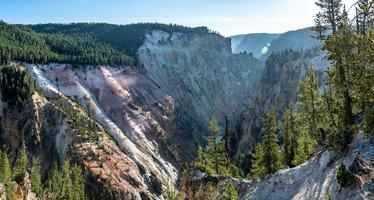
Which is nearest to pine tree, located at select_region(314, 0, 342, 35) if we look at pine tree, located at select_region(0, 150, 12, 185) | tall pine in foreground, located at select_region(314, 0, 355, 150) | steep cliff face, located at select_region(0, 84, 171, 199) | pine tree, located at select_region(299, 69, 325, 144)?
tall pine in foreground, located at select_region(314, 0, 355, 150)

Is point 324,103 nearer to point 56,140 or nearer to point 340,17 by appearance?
point 340,17

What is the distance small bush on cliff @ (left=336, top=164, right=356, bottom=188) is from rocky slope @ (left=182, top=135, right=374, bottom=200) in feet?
0.99

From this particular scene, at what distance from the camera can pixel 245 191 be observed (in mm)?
54250

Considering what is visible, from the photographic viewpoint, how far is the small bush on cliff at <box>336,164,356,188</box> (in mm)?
31169

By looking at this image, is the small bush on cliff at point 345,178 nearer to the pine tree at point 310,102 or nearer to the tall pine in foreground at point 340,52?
the tall pine in foreground at point 340,52

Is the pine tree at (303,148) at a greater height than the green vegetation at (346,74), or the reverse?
the green vegetation at (346,74)

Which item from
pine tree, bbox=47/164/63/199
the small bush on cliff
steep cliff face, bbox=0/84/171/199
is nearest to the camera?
the small bush on cliff

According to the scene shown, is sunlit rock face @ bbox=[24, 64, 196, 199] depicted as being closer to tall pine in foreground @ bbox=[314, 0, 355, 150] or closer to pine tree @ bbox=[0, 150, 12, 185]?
pine tree @ bbox=[0, 150, 12, 185]

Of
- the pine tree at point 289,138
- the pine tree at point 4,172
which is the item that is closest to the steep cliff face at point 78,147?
the pine tree at point 4,172

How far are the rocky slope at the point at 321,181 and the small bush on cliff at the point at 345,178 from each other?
30 centimetres

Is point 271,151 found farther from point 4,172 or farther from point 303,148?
point 4,172

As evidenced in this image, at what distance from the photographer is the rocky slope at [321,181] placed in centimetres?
3008

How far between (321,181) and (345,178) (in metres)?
5.87

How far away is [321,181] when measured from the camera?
123ft
